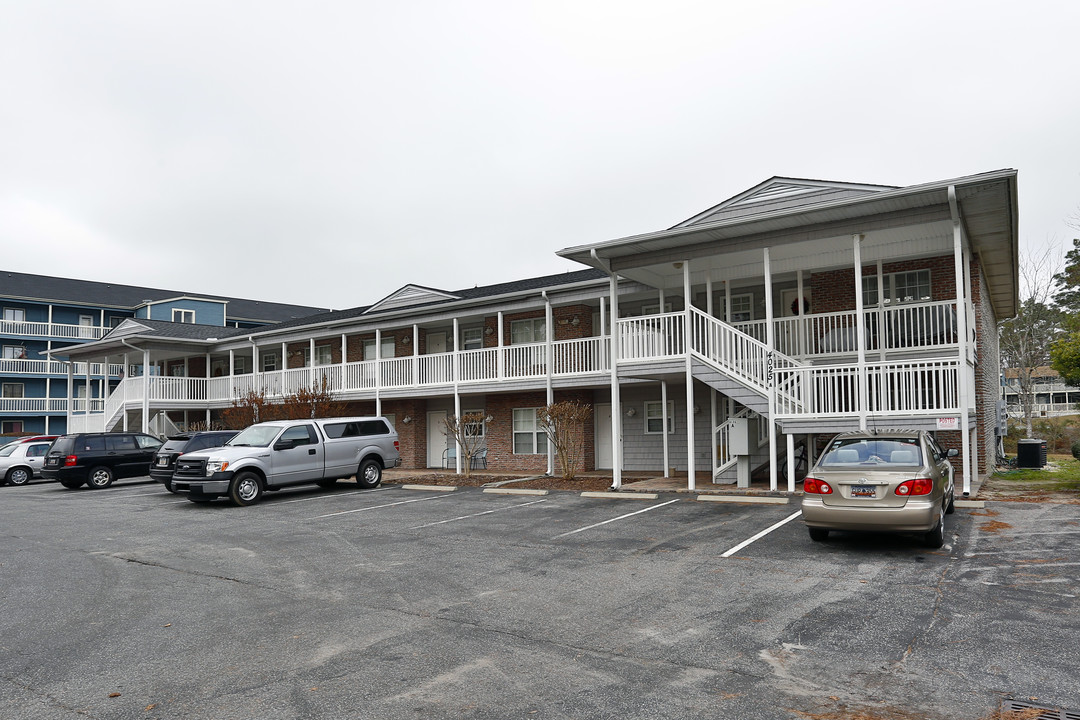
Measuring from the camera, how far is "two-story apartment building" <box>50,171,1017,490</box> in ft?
44.7

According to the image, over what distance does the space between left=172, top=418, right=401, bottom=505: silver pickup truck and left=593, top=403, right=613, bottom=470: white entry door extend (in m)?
5.95

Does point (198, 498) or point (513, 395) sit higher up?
point (513, 395)

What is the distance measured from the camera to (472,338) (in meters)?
25.4

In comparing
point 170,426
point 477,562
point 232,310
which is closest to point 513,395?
point 477,562

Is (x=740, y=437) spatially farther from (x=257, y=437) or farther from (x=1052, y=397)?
(x=1052, y=397)

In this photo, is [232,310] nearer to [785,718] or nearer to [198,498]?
[198,498]

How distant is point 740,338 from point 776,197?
12.0 ft

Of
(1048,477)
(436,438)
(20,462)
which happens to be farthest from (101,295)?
(1048,477)

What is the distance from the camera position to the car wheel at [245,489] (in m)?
15.8

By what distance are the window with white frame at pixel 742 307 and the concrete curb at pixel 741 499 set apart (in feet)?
22.0

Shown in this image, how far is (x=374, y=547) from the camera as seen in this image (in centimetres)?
1048

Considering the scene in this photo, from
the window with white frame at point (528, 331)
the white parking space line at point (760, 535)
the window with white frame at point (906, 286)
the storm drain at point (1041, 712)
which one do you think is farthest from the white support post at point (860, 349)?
the window with white frame at point (528, 331)

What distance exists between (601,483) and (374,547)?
8.45 metres

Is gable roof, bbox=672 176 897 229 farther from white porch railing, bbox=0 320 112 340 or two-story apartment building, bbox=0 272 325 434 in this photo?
white porch railing, bbox=0 320 112 340
